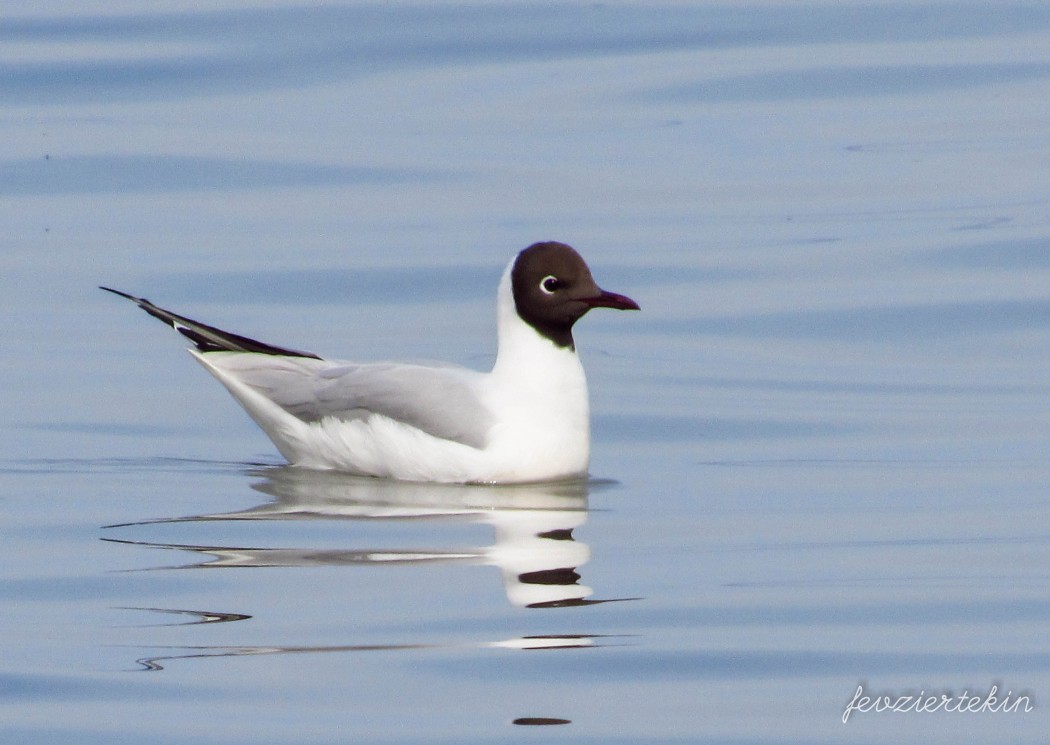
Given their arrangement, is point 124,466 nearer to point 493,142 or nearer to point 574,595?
point 574,595

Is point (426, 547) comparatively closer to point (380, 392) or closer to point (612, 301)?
point (380, 392)

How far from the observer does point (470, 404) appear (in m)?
10.3

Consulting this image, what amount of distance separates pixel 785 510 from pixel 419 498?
1.54 m

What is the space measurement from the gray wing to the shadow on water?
0.90ft

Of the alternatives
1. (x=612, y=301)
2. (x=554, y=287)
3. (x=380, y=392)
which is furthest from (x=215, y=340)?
(x=612, y=301)

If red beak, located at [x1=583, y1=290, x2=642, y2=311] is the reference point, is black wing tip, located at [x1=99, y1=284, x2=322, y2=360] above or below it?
above

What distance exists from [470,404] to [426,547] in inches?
62.7

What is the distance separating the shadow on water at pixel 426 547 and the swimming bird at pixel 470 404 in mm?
102

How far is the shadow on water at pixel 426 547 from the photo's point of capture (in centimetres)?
762

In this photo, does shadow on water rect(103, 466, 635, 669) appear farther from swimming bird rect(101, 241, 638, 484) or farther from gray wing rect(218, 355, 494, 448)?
gray wing rect(218, 355, 494, 448)

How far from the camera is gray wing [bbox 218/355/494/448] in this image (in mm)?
10289

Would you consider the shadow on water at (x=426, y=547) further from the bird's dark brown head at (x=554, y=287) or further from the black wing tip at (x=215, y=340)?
the bird's dark brown head at (x=554, y=287)

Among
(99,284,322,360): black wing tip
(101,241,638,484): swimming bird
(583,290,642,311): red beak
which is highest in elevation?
(99,284,322,360): black wing tip

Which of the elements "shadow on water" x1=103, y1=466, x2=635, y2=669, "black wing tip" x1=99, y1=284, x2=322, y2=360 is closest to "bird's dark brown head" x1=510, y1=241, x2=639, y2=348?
"shadow on water" x1=103, y1=466, x2=635, y2=669
